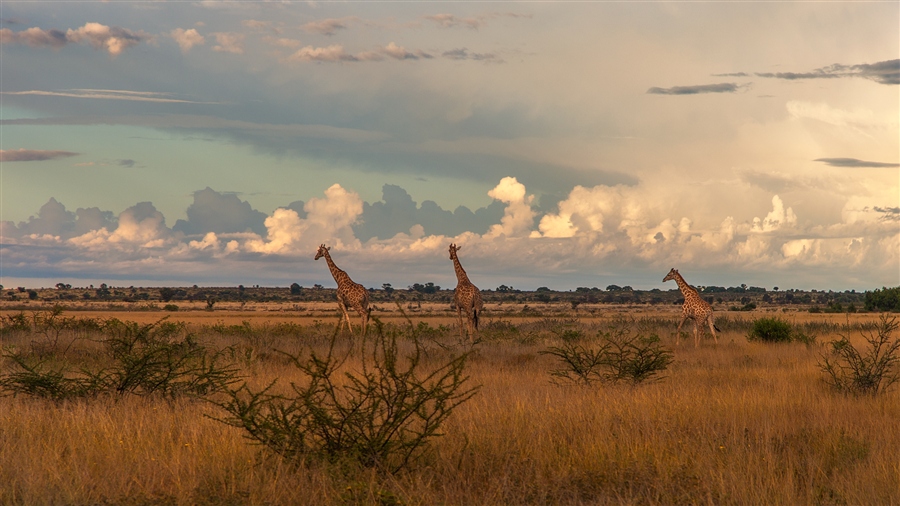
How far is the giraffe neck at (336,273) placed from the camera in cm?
3003

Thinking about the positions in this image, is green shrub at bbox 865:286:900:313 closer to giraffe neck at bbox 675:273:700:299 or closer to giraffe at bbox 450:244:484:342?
giraffe neck at bbox 675:273:700:299

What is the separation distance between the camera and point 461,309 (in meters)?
27.0

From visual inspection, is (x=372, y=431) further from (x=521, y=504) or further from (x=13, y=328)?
(x=13, y=328)

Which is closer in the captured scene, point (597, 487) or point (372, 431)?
point (597, 487)

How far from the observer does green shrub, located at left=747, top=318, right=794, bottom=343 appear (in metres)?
27.9

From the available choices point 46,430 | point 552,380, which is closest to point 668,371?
point 552,380

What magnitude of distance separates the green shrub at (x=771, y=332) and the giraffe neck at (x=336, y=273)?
15.1 metres

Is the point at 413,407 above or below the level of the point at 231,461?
above

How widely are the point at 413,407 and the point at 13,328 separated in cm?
2342

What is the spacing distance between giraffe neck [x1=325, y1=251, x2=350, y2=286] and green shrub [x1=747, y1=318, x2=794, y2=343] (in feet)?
49.6

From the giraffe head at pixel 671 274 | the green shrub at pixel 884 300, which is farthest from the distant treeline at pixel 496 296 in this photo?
the giraffe head at pixel 671 274

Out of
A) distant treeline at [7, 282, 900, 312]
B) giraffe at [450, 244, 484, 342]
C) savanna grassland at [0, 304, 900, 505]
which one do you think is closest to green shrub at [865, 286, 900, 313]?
distant treeline at [7, 282, 900, 312]

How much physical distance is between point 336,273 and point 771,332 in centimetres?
1637

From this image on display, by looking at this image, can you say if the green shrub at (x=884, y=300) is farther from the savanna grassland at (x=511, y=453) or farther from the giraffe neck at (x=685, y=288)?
the savanna grassland at (x=511, y=453)
